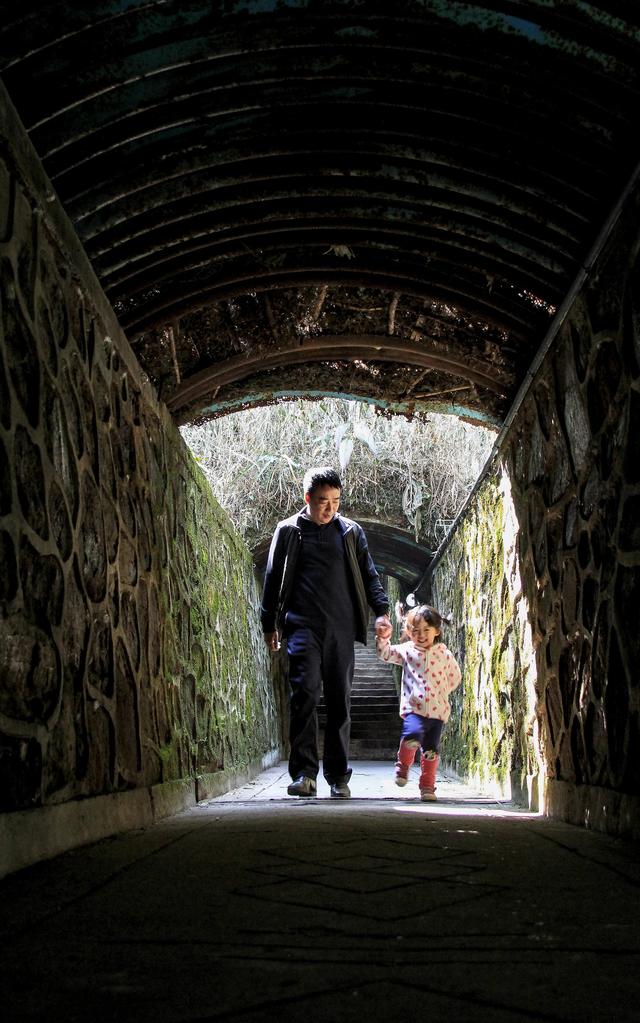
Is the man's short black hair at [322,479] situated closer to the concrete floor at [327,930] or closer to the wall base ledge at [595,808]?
the wall base ledge at [595,808]

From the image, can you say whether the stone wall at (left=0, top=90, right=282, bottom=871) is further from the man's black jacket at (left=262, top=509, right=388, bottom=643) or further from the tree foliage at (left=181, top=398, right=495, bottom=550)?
the tree foliage at (left=181, top=398, right=495, bottom=550)

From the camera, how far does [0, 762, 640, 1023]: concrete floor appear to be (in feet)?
4.76

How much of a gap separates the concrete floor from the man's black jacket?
2432 millimetres

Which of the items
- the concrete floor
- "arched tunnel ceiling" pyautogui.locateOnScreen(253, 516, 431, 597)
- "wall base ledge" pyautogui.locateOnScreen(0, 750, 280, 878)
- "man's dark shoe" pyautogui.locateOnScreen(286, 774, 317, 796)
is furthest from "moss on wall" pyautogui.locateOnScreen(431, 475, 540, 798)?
"arched tunnel ceiling" pyautogui.locateOnScreen(253, 516, 431, 597)

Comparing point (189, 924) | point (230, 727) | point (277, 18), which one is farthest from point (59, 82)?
point (230, 727)

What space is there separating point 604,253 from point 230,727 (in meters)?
5.83

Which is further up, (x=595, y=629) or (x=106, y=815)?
(x=595, y=629)

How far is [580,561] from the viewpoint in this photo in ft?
13.5

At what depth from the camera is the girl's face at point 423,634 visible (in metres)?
6.98

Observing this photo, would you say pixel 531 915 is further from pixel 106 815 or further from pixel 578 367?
pixel 578 367

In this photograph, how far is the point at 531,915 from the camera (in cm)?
205

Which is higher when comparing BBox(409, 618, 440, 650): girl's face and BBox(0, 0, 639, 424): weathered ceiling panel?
BBox(0, 0, 639, 424): weathered ceiling panel

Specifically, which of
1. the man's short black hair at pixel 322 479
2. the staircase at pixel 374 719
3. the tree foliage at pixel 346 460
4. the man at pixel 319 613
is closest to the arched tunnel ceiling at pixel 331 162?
the man's short black hair at pixel 322 479

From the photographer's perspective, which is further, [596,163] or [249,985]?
[596,163]
